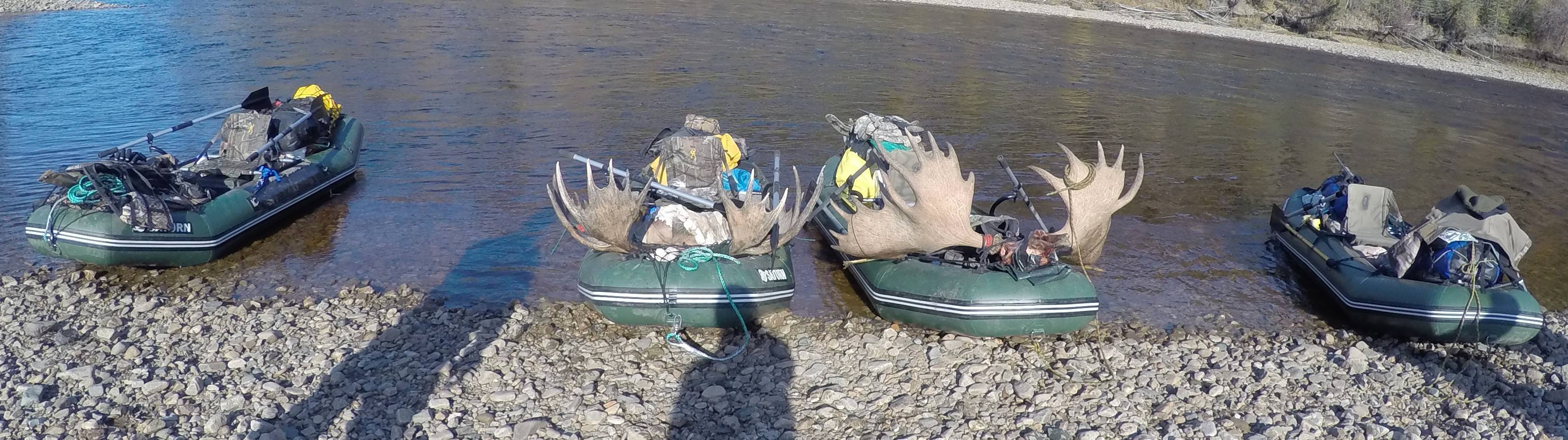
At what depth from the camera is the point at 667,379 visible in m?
7.70

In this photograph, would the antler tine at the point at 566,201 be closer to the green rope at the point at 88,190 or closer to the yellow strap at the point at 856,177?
the yellow strap at the point at 856,177

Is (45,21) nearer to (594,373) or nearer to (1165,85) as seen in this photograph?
(594,373)

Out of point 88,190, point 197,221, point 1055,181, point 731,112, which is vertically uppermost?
point 1055,181

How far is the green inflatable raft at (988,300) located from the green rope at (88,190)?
737 centimetres

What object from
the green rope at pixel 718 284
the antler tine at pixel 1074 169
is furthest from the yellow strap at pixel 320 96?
the antler tine at pixel 1074 169

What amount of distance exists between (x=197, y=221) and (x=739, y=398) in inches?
238

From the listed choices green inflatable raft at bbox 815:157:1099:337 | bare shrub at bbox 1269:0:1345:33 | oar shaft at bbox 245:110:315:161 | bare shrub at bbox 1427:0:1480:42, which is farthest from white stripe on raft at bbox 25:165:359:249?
bare shrub at bbox 1427:0:1480:42

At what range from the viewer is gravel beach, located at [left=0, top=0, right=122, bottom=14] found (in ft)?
91.8

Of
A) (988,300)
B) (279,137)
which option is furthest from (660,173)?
(279,137)

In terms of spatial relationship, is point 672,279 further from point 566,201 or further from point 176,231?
point 176,231

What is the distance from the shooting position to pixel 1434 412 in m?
7.56

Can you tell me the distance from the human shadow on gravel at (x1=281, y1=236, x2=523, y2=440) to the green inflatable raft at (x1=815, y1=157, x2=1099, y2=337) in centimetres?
353

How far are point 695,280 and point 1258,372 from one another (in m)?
4.61

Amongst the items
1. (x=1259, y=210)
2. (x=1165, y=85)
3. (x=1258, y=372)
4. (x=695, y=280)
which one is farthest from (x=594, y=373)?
(x=1165, y=85)
